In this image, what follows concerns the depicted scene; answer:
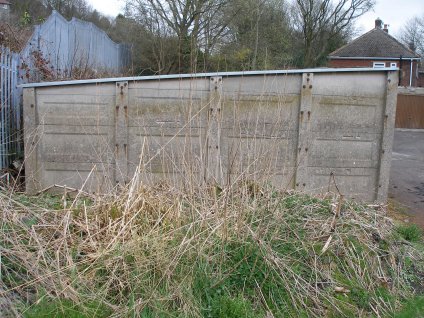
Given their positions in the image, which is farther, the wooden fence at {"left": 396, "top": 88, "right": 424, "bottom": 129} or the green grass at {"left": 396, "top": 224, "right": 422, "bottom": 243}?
the wooden fence at {"left": 396, "top": 88, "right": 424, "bottom": 129}

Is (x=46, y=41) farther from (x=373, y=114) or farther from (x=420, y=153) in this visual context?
(x=420, y=153)

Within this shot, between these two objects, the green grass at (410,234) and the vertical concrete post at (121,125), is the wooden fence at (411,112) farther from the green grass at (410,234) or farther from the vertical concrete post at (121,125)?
the vertical concrete post at (121,125)

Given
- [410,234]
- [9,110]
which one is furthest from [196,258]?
[9,110]

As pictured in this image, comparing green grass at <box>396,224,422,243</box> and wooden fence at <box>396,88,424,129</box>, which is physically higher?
wooden fence at <box>396,88,424,129</box>

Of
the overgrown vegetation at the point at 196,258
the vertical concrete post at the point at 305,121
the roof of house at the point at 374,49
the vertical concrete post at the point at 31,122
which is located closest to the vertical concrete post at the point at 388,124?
the vertical concrete post at the point at 305,121

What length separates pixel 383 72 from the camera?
7.34 metres

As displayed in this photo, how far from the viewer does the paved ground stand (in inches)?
361

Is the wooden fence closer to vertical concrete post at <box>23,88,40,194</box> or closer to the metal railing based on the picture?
the metal railing

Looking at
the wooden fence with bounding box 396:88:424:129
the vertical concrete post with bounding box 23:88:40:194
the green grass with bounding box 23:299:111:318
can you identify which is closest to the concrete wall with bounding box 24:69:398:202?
the vertical concrete post with bounding box 23:88:40:194

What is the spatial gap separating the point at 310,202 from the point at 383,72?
288cm

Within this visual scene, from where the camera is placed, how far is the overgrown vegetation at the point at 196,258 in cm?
384

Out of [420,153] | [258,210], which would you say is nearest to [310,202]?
[258,210]

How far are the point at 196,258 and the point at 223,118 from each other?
3314 millimetres

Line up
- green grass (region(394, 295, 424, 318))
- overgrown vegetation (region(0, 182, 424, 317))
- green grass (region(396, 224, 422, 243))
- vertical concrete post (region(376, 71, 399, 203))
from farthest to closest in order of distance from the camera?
vertical concrete post (region(376, 71, 399, 203))
green grass (region(396, 224, 422, 243))
green grass (region(394, 295, 424, 318))
overgrown vegetation (region(0, 182, 424, 317))
